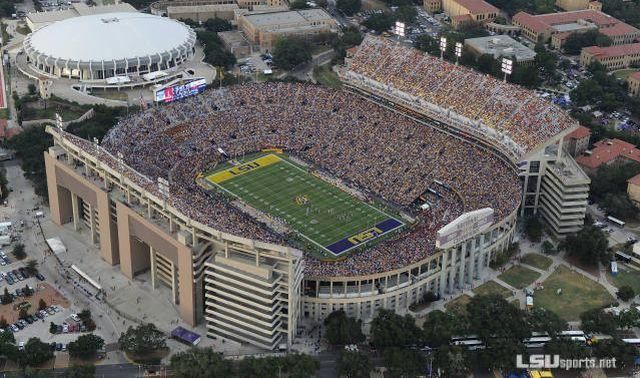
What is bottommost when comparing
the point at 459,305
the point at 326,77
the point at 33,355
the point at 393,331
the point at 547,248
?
the point at 459,305

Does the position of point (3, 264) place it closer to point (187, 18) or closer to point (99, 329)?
point (99, 329)

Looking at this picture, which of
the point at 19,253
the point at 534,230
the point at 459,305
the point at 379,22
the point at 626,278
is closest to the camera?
the point at 459,305

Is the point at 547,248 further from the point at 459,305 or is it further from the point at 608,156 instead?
the point at 608,156

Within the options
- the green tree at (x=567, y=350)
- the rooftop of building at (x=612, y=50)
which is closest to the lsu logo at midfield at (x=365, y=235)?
the green tree at (x=567, y=350)

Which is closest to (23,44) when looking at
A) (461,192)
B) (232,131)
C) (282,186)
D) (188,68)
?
(188,68)

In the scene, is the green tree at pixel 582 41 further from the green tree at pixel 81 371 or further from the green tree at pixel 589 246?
the green tree at pixel 81 371

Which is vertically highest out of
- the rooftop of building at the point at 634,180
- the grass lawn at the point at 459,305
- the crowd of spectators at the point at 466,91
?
the crowd of spectators at the point at 466,91

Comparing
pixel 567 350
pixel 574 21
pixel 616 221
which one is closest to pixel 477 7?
pixel 574 21
